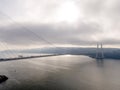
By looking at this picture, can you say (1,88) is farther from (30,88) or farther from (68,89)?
(68,89)

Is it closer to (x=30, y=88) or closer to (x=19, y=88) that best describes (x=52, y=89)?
(x=30, y=88)

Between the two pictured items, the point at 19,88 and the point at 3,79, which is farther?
the point at 3,79

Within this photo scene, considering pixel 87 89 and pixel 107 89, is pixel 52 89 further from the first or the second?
pixel 107 89

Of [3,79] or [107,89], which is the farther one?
[3,79]

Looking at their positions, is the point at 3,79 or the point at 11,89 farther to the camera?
the point at 3,79

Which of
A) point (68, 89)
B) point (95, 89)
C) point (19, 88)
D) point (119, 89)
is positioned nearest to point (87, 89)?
point (95, 89)

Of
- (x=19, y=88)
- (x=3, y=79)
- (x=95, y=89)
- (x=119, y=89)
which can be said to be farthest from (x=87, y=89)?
(x=3, y=79)

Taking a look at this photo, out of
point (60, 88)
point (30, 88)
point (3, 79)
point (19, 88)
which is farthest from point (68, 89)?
point (3, 79)
